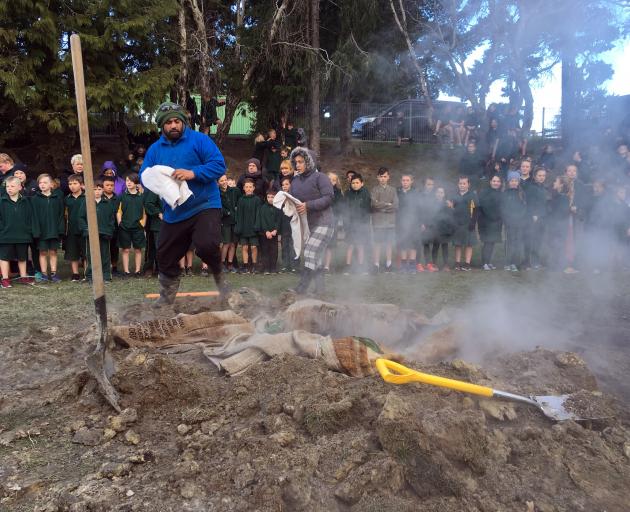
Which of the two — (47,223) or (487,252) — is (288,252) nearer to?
(487,252)

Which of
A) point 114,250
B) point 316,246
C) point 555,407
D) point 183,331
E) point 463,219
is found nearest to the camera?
point 555,407

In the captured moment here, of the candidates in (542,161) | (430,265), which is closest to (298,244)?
(430,265)

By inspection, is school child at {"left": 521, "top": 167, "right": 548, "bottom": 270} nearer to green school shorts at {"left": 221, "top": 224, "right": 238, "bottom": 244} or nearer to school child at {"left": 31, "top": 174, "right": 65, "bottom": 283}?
green school shorts at {"left": 221, "top": 224, "right": 238, "bottom": 244}

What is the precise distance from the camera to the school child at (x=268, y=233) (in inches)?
344

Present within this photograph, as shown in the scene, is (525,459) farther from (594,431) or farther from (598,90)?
(598,90)

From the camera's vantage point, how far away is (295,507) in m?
2.29

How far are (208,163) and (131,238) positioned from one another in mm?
3685

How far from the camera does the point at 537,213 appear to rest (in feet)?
29.4

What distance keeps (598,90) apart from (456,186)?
126 inches

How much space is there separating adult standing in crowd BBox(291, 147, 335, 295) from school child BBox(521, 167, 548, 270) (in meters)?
4.12

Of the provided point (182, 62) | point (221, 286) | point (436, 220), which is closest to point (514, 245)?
point (436, 220)

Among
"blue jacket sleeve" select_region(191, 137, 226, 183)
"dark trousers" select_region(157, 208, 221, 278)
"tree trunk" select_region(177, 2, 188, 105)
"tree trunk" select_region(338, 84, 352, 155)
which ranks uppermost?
"tree trunk" select_region(177, 2, 188, 105)

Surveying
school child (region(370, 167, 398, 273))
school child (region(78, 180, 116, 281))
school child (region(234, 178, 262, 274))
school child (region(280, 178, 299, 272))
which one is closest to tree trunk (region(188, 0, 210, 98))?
school child (region(234, 178, 262, 274))

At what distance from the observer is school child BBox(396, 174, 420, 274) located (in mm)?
9022
